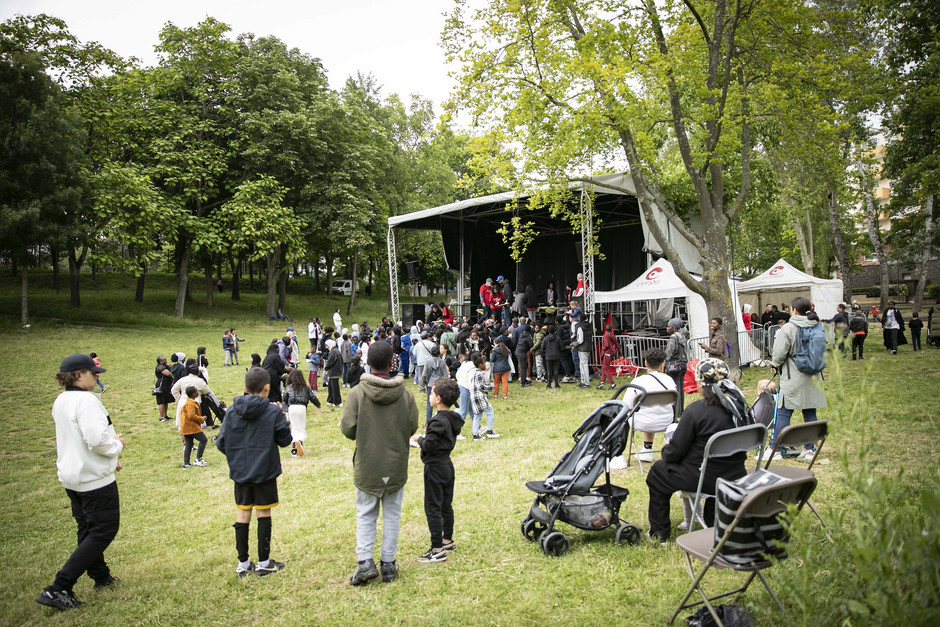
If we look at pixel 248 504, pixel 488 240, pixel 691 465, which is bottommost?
pixel 248 504

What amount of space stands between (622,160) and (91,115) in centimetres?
2136

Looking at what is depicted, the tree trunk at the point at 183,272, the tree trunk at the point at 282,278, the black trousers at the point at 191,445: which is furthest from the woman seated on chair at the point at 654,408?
the tree trunk at the point at 282,278

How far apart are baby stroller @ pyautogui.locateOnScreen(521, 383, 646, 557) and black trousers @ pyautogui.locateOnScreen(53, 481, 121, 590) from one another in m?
3.09

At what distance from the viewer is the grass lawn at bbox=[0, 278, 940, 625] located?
365cm

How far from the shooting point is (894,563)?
1.88m

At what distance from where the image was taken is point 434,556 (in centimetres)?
436

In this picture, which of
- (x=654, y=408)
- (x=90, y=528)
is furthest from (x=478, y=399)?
(x=90, y=528)

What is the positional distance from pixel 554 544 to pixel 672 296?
36.5ft

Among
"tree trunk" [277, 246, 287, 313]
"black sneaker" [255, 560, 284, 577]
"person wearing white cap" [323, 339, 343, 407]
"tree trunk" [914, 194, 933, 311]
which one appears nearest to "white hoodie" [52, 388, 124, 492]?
"black sneaker" [255, 560, 284, 577]

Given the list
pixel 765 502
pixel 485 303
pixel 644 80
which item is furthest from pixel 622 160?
pixel 765 502

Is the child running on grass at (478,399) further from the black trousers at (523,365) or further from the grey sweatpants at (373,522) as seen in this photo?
the black trousers at (523,365)

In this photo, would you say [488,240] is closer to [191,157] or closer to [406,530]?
[191,157]

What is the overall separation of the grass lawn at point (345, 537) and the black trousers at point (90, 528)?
0.26 metres

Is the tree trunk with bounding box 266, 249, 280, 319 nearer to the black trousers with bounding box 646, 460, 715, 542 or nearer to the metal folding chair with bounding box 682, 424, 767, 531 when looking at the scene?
the black trousers with bounding box 646, 460, 715, 542
